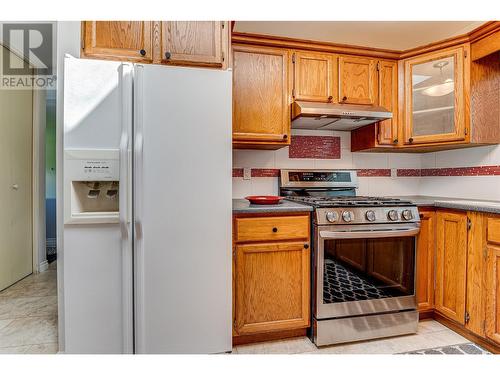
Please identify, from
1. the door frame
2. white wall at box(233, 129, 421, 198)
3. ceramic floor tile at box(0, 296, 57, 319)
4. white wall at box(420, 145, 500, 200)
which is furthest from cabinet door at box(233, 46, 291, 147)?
the door frame

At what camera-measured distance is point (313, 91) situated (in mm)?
2209

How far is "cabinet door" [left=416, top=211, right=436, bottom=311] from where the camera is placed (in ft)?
6.65

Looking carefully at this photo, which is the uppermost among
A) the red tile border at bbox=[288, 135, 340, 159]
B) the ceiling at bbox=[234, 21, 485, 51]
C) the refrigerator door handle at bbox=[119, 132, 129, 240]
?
the ceiling at bbox=[234, 21, 485, 51]

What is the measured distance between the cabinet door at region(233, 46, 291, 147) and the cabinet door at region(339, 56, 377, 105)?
47 cm

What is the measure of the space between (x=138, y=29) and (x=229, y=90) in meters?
0.61

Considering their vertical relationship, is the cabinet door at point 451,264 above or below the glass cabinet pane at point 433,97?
below

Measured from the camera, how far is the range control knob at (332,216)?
177 cm

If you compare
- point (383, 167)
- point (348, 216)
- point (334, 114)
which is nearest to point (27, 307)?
point (348, 216)

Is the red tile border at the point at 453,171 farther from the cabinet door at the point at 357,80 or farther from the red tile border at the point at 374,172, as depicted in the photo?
the cabinet door at the point at 357,80

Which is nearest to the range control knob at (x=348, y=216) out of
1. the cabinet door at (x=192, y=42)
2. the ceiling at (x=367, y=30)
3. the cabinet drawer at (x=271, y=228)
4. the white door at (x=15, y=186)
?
the cabinet drawer at (x=271, y=228)

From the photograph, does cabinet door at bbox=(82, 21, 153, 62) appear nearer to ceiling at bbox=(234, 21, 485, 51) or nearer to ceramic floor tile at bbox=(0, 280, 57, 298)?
ceiling at bbox=(234, 21, 485, 51)

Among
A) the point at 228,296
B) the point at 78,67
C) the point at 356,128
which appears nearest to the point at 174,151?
the point at 78,67

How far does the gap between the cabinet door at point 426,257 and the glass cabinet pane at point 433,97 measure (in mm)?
715

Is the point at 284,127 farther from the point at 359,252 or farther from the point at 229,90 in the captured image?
the point at 359,252
